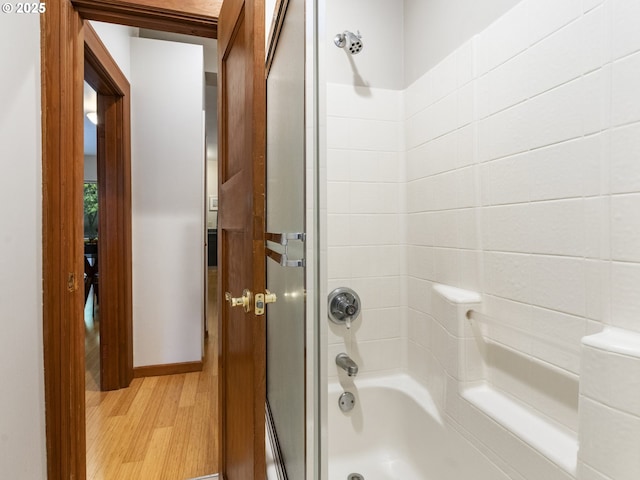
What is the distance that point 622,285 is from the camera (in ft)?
2.44

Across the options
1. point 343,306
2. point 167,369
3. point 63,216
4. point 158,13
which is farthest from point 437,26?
point 167,369

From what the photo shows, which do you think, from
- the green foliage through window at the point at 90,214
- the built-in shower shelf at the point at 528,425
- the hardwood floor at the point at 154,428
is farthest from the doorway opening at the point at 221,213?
the green foliage through window at the point at 90,214

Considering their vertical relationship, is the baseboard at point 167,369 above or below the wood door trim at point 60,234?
below

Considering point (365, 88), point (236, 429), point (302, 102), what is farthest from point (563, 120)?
point (236, 429)

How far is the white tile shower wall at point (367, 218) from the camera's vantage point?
152cm

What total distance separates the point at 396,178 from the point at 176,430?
177 cm

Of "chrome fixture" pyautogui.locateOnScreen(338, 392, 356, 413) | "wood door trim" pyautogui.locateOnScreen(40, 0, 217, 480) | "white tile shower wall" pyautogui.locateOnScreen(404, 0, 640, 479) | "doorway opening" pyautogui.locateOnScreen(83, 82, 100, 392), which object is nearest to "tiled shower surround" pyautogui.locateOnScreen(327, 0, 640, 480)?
"white tile shower wall" pyautogui.locateOnScreen(404, 0, 640, 479)

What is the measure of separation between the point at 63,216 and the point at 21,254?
0.22 metres

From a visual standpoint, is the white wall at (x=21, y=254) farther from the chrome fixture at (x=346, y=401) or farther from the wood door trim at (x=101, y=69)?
the chrome fixture at (x=346, y=401)

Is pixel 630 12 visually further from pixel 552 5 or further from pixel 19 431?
pixel 19 431

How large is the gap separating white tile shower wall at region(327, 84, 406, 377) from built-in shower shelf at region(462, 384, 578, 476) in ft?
1.64

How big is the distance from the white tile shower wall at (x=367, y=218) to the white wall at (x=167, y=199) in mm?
1383

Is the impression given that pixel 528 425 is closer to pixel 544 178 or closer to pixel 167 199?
pixel 544 178

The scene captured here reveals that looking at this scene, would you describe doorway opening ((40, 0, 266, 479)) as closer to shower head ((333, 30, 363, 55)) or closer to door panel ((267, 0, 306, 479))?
door panel ((267, 0, 306, 479))
